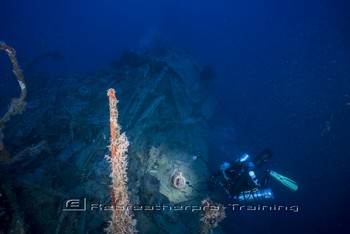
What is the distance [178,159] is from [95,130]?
10.0 feet

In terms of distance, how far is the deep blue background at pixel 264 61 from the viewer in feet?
62.1

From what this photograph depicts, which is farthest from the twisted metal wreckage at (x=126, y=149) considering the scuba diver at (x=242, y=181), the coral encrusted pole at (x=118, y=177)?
the scuba diver at (x=242, y=181)

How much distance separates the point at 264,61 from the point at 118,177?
179 ft

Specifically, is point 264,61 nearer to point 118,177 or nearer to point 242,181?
point 242,181

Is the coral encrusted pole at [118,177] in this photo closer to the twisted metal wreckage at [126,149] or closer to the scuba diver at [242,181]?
the twisted metal wreckage at [126,149]

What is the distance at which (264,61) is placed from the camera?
2012 inches

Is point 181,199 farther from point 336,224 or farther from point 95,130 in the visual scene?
point 336,224

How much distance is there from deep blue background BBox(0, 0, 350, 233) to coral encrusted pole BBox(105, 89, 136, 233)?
30.4 feet

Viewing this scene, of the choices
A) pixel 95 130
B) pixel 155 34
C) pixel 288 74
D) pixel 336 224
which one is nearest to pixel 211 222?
pixel 95 130

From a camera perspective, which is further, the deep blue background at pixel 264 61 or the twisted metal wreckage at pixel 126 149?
the deep blue background at pixel 264 61

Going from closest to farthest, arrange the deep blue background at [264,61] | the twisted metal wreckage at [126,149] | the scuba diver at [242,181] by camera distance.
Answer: the twisted metal wreckage at [126,149] → the scuba diver at [242,181] → the deep blue background at [264,61]

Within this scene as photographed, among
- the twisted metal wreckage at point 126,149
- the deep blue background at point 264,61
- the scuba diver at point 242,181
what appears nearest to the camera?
the twisted metal wreckage at point 126,149

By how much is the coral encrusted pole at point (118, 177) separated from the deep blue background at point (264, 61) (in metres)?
9.26

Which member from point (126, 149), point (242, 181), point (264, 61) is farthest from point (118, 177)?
point (264, 61)
